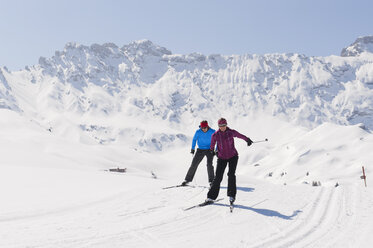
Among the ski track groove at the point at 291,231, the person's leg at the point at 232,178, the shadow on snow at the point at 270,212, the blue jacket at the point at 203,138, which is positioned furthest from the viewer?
the blue jacket at the point at 203,138

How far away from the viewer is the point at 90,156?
176 feet

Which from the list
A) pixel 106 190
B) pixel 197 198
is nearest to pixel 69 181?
pixel 106 190

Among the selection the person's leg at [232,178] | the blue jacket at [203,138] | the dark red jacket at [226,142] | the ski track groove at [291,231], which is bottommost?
the ski track groove at [291,231]

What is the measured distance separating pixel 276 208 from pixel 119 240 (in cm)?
442

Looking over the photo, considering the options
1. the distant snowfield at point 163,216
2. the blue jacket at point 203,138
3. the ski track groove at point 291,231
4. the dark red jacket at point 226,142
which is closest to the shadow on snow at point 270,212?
the distant snowfield at point 163,216

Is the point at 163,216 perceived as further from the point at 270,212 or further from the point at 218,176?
the point at 270,212

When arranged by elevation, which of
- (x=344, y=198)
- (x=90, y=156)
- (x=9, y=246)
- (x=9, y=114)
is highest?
(x=9, y=114)

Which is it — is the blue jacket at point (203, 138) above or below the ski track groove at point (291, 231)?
above

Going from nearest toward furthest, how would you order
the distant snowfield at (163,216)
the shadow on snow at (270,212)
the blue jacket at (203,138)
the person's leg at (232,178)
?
the distant snowfield at (163,216) → the shadow on snow at (270,212) → the person's leg at (232,178) → the blue jacket at (203,138)

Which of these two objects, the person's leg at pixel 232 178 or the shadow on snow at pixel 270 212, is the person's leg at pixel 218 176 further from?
the shadow on snow at pixel 270 212

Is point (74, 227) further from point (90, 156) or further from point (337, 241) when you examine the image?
point (90, 156)

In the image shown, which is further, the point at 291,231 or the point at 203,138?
A: the point at 203,138

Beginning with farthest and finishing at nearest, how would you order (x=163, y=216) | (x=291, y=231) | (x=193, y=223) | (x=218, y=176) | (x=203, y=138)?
1. (x=203, y=138)
2. (x=218, y=176)
3. (x=163, y=216)
4. (x=193, y=223)
5. (x=291, y=231)

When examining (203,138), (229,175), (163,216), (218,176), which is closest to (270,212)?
(229,175)
